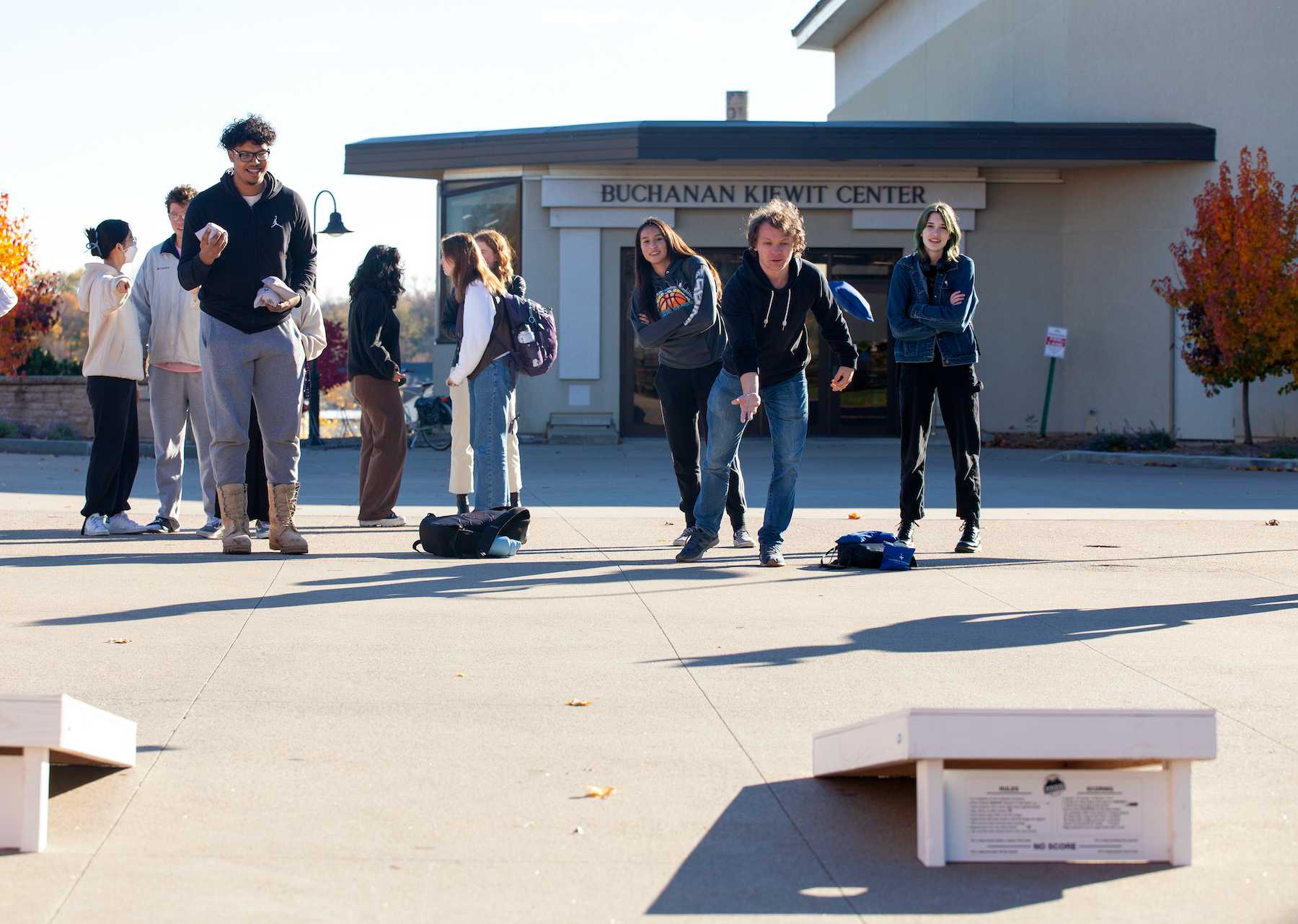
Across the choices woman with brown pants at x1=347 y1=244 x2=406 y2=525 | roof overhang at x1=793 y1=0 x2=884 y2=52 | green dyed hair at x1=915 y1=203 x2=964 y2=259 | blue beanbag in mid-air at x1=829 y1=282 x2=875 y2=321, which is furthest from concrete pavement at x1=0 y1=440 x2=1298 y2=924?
roof overhang at x1=793 y1=0 x2=884 y2=52

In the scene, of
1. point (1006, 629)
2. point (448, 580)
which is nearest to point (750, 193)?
point (448, 580)

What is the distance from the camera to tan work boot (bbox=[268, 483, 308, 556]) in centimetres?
859

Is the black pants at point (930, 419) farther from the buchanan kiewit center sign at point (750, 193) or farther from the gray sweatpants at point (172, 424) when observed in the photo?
the buchanan kiewit center sign at point (750, 193)

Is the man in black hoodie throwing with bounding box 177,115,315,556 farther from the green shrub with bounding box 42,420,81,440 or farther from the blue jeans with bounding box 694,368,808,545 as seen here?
the green shrub with bounding box 42,420,81,440

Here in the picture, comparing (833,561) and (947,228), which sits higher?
(947,228)

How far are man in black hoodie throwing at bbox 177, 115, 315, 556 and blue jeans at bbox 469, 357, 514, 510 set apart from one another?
3.47 ft

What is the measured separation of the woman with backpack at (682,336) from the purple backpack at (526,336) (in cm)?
59

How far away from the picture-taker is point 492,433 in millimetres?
9156

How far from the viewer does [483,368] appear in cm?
916

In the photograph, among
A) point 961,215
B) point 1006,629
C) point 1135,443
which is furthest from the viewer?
point 961,215

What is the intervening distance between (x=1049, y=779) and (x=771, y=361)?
4869mm

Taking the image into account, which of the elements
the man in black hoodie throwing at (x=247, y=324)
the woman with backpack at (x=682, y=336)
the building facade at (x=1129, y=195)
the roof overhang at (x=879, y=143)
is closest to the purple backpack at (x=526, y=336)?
the woman with backpack at (x=682, y=336)

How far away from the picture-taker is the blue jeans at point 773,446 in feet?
27.3

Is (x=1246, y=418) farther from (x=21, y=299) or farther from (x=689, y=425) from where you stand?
(x=21, y=299)
